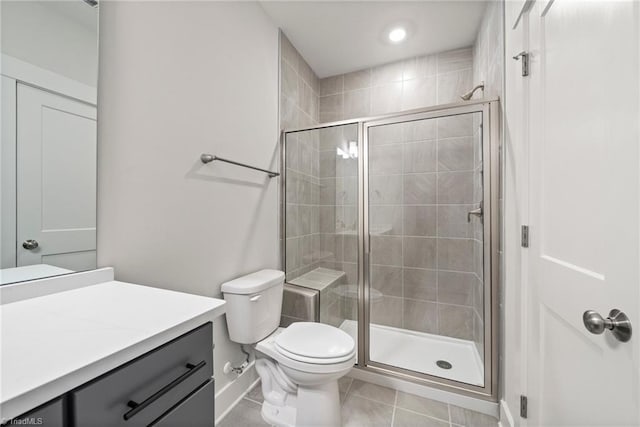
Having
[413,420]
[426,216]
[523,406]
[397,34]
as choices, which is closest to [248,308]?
[413,420]

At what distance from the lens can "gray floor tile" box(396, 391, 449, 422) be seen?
4.85 ft

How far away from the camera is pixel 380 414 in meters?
1.47

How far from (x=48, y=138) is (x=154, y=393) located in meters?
0.83

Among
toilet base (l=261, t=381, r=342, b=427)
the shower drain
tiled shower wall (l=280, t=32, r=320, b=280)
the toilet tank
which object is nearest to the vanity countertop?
the toilet tank

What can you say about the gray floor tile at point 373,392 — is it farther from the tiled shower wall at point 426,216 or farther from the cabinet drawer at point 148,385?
the cabinet drawer at point 148,385

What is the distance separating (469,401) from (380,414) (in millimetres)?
526

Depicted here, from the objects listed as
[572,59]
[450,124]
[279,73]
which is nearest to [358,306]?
[450,124]

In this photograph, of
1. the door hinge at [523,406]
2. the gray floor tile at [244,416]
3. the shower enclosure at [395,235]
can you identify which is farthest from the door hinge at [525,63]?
the gray floor tile at [244,416]

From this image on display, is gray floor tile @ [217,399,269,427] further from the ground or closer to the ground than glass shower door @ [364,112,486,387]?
closer to the ground

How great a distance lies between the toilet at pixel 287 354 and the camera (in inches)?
49.8

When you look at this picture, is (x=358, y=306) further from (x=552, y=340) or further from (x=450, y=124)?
(x=450, y=124)

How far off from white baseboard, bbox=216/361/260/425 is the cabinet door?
120 cm

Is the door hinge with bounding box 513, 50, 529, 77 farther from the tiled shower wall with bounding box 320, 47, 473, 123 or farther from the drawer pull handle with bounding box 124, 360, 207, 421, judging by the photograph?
the drawer pull handle with bounding box 124, 360, 207, 421

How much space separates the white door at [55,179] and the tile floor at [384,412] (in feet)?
3.79
